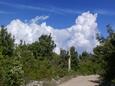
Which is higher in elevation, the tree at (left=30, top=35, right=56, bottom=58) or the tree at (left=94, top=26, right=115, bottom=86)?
the tree at (left=30, top=35, right=56, bottom=58)

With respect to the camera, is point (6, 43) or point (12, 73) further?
A: point (6, 43)

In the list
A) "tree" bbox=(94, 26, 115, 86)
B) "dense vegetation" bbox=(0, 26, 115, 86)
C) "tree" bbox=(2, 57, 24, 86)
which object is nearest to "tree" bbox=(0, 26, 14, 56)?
"dense vegetation" bbox=(0, 26, 115, 86)

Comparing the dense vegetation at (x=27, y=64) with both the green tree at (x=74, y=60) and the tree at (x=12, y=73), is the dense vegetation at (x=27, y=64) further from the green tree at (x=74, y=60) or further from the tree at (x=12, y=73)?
the green tree at (x=74, y=60)

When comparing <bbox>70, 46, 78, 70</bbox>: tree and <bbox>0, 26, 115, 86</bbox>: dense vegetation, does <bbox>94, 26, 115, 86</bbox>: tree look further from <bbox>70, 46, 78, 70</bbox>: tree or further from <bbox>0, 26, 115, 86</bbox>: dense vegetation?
<bbox>70, 46, 78, 70</bbox>: tree

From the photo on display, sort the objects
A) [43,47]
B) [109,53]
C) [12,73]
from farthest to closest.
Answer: [43,47]
[12,73]
[109,53]

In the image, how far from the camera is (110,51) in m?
28.6

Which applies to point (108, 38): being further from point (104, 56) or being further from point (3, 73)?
point (3, 73)

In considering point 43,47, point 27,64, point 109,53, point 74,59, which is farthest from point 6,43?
point 74,59

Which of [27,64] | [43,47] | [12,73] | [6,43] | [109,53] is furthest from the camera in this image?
[43,47]

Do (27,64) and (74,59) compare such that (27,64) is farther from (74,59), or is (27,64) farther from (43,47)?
(74,59)

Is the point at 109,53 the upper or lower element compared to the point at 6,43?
lower

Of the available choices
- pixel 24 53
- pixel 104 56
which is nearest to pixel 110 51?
pixel 104 56

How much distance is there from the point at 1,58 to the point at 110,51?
8797 mm

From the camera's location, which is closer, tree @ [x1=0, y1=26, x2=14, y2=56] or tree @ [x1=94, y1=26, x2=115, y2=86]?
tree @ [x1=94, y1=26, x2=115, y2=86]
